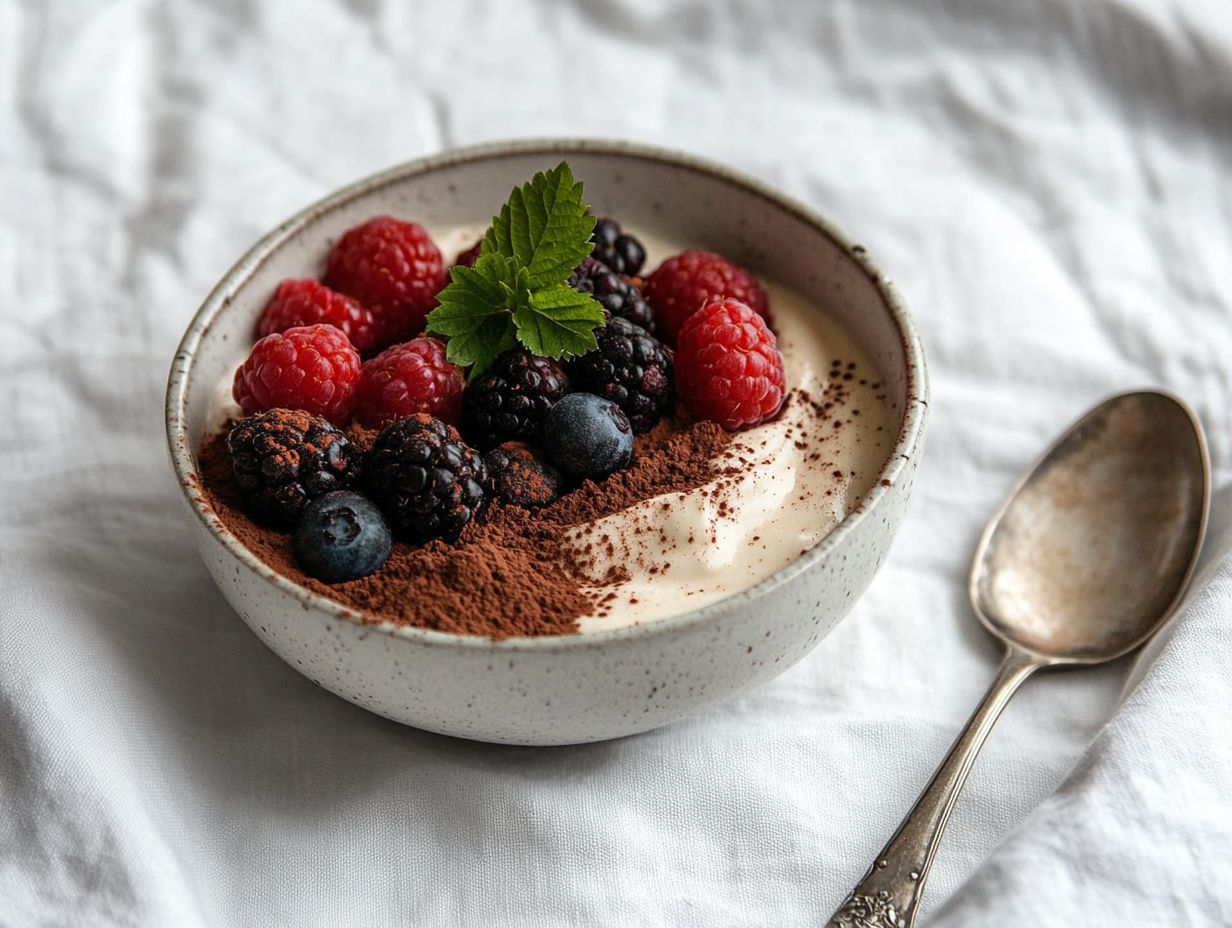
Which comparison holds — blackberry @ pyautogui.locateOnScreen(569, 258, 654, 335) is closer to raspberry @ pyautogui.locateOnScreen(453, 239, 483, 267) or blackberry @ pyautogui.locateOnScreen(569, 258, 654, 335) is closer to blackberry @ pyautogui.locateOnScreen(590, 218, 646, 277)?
blackberry @ pyautogui.locateOnScreen(590, 218, 646, 277)

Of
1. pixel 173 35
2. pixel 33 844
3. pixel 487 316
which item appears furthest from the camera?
pixel 173 35

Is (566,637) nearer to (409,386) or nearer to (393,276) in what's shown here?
(409,386)

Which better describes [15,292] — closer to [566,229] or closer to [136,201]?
[136,201]

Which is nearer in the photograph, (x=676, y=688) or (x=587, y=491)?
(x=676, y=688)

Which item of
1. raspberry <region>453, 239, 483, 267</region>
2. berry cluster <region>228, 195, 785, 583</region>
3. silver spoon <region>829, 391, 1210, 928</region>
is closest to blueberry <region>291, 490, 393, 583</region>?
berry cluster <region>228, 195, 785, 583</region>

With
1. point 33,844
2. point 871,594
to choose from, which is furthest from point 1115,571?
point 33,844

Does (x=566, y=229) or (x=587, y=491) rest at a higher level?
(x=566, y=229)

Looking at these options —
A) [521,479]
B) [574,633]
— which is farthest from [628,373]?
[574,633]
